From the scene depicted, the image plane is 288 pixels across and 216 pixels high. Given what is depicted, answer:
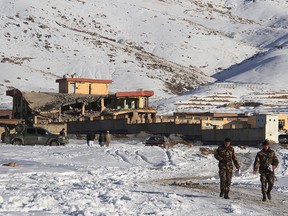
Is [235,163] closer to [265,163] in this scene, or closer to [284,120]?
[265,163]

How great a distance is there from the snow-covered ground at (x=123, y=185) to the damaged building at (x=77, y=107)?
29759 mm

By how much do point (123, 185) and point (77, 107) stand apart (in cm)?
4880

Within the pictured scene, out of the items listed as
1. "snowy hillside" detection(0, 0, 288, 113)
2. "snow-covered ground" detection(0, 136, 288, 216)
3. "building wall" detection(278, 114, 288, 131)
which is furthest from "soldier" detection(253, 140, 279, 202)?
"snowy hillside" detection(0, 0, 288, 113)

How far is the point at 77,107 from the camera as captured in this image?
66375 mm

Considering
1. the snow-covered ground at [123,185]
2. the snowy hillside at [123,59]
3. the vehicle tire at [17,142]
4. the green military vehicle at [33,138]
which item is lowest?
the snow-covered ground at [123,185]

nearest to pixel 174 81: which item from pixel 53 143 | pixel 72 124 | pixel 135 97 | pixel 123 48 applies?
pixel 123 48

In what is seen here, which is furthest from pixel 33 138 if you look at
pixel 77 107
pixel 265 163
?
pixel 77 107

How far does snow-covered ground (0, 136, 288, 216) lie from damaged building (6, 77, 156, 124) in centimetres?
2976

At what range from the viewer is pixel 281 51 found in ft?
585

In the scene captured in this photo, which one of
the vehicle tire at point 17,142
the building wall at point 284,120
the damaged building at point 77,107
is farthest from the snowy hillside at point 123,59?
the vehicle tire at point 17,142

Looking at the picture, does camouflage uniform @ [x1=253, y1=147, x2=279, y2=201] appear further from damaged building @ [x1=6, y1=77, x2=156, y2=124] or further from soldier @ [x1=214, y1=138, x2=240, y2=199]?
damaged building @ [x1=6, y1=77, x2=156, y2=124]

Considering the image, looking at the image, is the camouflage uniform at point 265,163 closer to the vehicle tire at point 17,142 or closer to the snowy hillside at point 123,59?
the vehicle tire at point 17,142

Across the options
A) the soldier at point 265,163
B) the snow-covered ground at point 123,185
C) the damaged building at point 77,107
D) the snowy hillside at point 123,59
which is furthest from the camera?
the snowy hillside at point 123,59

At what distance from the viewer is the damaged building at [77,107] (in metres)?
62.0
